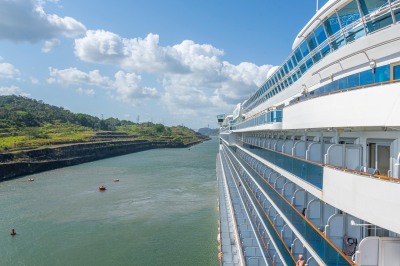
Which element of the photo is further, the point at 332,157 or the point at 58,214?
the point at 58,214

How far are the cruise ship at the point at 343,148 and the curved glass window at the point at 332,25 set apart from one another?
0.03m

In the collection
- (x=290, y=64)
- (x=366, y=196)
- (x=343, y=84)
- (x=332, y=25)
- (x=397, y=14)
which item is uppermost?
(x=290, y=64)

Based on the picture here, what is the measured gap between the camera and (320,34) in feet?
38.8

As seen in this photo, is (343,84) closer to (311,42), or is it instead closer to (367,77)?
(367,77)

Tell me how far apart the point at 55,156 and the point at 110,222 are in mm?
45293

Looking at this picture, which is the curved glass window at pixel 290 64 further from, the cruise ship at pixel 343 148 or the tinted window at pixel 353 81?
the tinted window at pixel 353 81

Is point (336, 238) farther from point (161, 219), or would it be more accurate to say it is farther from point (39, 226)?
point (39, 226)

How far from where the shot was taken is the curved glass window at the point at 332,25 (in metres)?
10.5

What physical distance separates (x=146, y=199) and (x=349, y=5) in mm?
32768

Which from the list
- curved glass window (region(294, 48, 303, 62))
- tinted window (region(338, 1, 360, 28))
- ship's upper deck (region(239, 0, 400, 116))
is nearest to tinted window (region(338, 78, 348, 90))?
ship's upper deck (region(239, 0, 400, 116))

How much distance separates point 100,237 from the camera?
26.0 m

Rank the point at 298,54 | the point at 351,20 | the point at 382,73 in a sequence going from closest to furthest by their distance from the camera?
the point at 382,73, the point at 351,20, the point at 298,54

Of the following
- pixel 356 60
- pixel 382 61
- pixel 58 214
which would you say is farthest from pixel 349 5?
pixel 58 214

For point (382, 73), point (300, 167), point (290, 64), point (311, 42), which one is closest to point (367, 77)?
point (382, 73)
